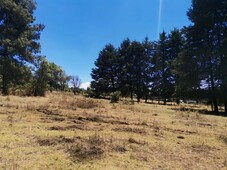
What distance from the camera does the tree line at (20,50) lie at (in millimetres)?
19516

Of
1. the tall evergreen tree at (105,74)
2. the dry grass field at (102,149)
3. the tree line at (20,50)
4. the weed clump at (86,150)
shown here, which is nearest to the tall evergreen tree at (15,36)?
the tree line at (20,50)

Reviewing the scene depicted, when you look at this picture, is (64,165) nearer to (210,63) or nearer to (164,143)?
(164,143)

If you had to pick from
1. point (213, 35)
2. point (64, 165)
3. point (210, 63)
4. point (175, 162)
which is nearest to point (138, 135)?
point (175, 162)

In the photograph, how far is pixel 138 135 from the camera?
20.8ft

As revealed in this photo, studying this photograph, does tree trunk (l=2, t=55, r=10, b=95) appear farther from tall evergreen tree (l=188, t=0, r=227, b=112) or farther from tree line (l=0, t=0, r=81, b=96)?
tall evergreen tree (l=188, t=0, r=227, b=112)

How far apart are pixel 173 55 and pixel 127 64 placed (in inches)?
320

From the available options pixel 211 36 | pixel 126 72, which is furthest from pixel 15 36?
pixel 126 72

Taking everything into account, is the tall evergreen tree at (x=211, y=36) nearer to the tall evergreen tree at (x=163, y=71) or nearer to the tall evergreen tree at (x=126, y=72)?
the tall evergreen tree at (x=163, y=71)

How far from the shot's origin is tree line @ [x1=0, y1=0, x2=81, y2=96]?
19516 millimetres

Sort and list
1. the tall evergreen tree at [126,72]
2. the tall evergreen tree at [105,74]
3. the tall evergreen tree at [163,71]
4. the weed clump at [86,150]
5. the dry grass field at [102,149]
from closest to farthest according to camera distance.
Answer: the dry grass field at [102,149]
the weed clump at [86,150]
the tall evergreen tree at [163,71]
the tall evergreen tree at [126,72]
the tall evergreen tree at [105,74]

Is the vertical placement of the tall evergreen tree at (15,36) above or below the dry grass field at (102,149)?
above

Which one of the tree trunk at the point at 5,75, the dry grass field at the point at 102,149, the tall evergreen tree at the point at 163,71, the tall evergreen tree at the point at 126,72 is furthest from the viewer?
the tall evergreen tree at the point at 126,72

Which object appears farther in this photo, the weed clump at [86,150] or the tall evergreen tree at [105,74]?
the tall evergreen tree at [105,74]

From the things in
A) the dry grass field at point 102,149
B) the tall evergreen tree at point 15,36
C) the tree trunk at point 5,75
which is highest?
the tall evergreen tree at point 15,36
